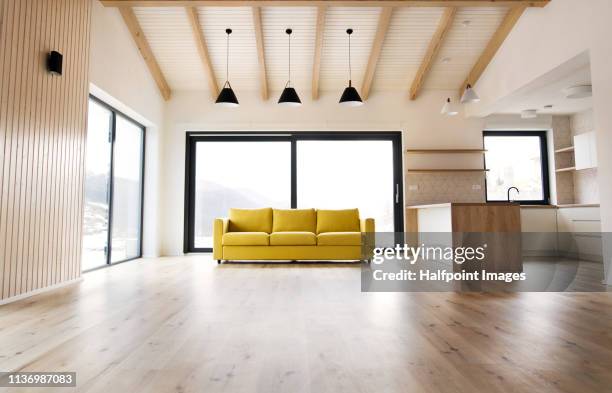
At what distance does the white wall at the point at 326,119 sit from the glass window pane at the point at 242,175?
34cm

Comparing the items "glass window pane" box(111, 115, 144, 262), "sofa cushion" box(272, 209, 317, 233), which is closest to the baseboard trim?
"glass window pane" box(111, 115, 144, 262)

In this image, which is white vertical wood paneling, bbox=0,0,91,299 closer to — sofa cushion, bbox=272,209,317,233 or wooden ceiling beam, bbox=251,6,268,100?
wooden ceiling beam, bbox=251,6,268,100

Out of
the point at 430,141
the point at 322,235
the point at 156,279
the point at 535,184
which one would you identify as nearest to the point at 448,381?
the point at 156,279

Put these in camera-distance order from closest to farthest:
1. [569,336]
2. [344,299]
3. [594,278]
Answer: [569,336], [344,299], [594,278]

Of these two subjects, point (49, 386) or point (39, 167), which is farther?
point (39, 167)

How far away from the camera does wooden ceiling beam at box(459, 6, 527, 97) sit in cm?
520

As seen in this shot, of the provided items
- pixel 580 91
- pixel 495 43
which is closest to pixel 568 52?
pixel 580 91

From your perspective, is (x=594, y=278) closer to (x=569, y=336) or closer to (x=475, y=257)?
(x=475, y=257)

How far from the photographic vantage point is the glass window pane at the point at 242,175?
6863 millimetres

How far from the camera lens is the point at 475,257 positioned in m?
4.02

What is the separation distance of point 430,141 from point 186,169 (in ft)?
14.5

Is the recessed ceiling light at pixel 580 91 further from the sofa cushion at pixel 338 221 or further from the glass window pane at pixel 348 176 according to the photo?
the sofa cushion at pixel 338 221

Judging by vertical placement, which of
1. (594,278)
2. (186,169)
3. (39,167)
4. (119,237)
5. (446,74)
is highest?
(446,74)

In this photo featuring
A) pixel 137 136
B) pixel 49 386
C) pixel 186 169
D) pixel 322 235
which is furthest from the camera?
pixel 186 169
